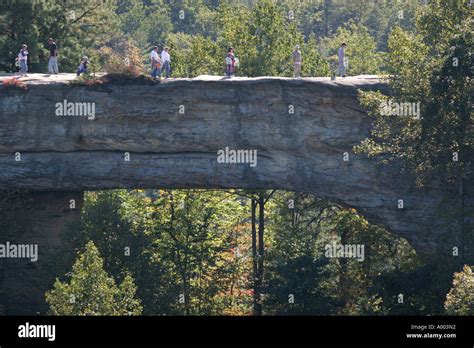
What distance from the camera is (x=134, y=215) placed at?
4809 centimetres

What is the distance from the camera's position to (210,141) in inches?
1468

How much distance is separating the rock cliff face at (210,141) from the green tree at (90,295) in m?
3.81

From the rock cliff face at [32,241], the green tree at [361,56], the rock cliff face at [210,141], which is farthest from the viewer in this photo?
the green tree at [361,56]

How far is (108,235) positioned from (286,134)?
8770mm

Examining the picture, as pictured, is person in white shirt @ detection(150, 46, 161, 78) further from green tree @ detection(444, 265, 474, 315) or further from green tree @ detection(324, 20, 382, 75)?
green tree @ detection(324, 20, 382, 75)

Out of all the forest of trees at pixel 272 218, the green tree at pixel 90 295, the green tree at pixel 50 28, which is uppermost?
the green tree at pixel 50 28

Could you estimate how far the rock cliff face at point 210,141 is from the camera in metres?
36.3

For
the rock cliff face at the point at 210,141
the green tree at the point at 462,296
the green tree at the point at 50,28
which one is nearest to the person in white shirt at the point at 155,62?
the rock cliff face at the point at 210,141

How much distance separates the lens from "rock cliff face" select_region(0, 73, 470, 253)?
3628cm

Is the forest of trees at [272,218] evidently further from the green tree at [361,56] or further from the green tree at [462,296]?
the green tree at [361,56]

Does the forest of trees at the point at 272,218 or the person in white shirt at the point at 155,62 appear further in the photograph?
the person in white shirt at the point at 155,62

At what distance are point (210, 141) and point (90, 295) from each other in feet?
20.9
